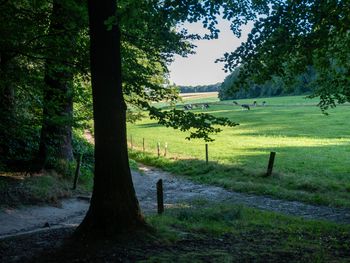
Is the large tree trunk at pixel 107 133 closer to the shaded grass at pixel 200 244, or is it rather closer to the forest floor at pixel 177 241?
the shaded grass at pixel 200 244

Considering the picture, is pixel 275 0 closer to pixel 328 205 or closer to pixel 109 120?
pixel 109 120

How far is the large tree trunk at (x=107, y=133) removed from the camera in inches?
349

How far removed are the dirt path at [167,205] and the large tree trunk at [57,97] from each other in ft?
10.3

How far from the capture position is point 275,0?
9.52m

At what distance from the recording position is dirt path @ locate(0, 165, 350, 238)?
1352 cm

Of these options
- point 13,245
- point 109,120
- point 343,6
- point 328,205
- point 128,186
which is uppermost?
point 343,6

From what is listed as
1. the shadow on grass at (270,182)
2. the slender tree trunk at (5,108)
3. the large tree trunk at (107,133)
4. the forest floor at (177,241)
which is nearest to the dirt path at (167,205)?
the forest floor at (177,241)

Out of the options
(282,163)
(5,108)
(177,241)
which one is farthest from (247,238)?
(282,163)

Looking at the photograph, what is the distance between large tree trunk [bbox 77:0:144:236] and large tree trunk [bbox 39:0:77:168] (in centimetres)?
377

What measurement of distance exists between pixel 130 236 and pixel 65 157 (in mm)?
12538

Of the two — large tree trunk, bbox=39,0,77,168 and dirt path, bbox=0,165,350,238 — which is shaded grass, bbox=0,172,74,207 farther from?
large tree trunk, bbox=39,0,77,168

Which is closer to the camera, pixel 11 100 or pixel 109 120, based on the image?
pixel 109 120

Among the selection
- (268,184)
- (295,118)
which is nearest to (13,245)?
(268,184)

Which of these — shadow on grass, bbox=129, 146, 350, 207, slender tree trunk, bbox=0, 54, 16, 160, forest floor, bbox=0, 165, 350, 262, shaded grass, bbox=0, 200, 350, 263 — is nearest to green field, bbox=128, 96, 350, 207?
shadow on grass, bbox=129, 146, 350, 207
